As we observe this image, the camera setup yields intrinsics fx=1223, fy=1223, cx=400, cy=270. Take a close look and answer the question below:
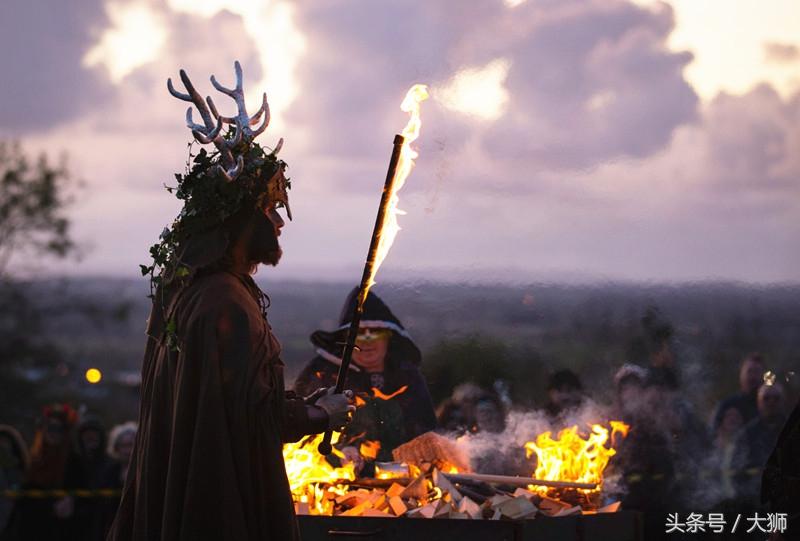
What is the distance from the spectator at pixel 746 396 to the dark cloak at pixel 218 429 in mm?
4566

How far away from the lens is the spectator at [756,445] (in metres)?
8.18

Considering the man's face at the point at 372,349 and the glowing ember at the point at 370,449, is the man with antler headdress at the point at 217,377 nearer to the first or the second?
the glowing ember at the point at 370,449

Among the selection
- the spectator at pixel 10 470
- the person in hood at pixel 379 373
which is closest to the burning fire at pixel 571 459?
the person in hood at pixel 379 373

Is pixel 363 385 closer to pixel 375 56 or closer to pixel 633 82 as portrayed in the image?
pixel 375 56

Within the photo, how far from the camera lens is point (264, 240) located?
15.3 feet

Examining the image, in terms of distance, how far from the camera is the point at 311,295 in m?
8.74

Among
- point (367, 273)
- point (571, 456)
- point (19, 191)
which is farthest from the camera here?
point (19, 191)

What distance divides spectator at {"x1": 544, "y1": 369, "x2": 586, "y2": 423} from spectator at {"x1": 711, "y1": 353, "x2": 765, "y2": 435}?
94 cm

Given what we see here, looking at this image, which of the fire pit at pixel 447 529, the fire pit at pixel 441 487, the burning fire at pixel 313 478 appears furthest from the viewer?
the burning fire at pixel 313 478

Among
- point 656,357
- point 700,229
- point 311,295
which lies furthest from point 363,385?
point 700,229

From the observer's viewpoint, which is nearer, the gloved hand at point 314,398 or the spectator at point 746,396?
the gloved hand at point 314,398

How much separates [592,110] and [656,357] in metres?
1.80

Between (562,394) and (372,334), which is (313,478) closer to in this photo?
(372,334)

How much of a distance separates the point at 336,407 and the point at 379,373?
345 cm
